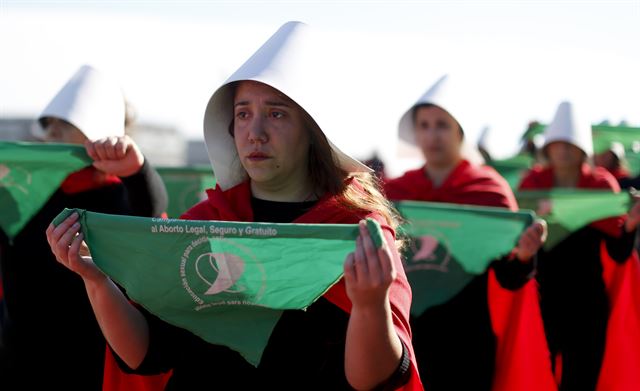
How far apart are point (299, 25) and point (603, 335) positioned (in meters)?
3.94

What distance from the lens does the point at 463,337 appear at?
17.1ft

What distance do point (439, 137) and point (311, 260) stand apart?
3.25 m

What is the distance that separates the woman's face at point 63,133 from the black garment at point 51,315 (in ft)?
1.60

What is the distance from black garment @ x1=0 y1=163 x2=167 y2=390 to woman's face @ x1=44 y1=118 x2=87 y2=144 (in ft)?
1.60

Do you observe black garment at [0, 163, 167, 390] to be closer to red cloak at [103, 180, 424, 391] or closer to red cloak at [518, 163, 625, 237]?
red cloak at [103, 180, 424, 391]

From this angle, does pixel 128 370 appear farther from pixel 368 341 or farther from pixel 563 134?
pixel 563 134

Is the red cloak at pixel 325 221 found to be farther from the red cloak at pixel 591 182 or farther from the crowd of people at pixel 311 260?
the red cloak at pixel 591 182

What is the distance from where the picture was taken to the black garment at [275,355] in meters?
2.85

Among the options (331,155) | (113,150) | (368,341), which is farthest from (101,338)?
(368,341)

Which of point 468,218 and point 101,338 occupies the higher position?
point 468,218

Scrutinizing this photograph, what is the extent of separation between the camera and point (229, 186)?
324cm

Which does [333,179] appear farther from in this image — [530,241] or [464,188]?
[464,188]

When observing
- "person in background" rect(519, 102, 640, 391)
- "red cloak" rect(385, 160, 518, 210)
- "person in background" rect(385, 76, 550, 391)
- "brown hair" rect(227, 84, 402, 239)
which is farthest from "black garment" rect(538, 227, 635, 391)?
"brown hair" rect(227, 84, 402, 239)

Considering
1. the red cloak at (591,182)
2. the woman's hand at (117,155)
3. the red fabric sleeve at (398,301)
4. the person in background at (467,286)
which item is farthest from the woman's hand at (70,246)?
the red cloak at (591,182)
